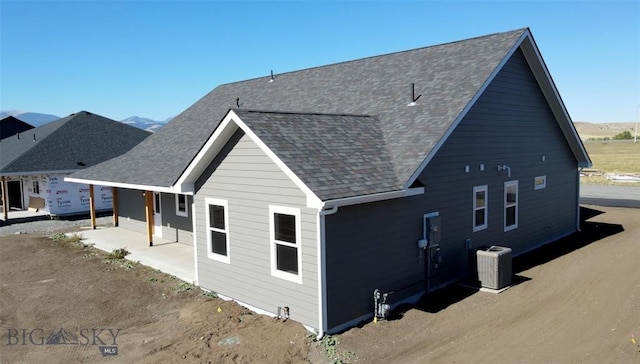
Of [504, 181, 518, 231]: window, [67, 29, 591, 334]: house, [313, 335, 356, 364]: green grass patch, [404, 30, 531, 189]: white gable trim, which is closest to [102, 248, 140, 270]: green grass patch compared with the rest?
[67, 29, 591, 334]: house

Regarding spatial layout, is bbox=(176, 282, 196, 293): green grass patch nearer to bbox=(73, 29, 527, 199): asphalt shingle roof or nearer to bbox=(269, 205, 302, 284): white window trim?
bbox=(269, 205, 302, 284): white window trim

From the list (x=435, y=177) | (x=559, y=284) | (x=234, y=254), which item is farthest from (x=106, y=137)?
(x=559, y=284)

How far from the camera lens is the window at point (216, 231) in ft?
37.9

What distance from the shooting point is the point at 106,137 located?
30.5 meters

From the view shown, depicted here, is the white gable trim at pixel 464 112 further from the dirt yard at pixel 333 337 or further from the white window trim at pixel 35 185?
the white window trim at pixel 35 185

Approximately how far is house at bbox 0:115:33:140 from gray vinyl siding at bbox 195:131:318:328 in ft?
126

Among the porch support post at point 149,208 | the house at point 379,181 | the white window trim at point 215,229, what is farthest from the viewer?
the porch support post at point 149,208

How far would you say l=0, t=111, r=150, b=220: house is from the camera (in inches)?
1008

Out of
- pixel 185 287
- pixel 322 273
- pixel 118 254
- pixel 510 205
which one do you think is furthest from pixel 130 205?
pixel 510 205

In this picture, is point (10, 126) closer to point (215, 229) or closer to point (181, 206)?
point (181, 206)

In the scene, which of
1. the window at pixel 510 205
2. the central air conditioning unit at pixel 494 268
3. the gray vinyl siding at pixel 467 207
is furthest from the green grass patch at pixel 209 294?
the window at pixel 510 205

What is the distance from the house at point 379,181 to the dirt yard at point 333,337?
0.71 m

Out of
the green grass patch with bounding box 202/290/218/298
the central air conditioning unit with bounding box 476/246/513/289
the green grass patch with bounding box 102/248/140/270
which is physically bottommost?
the green grass patch with bounding box 202/290/218/298

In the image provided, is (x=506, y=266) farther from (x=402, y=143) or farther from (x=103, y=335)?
(x=103, y=335)
